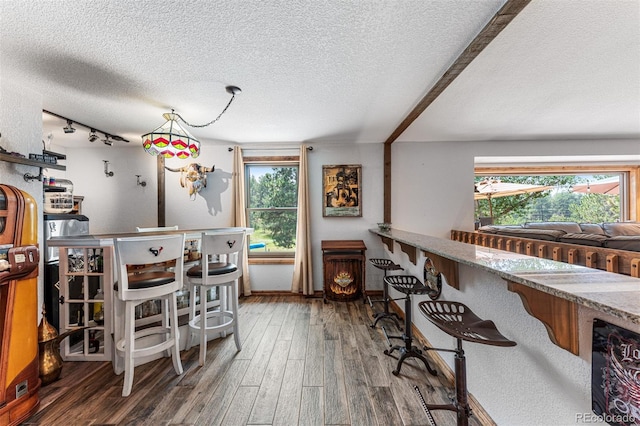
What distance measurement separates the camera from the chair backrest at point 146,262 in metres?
1.70

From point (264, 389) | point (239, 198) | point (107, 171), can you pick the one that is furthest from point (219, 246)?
point (107, 171)

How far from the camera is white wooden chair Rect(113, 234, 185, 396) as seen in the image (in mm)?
1715

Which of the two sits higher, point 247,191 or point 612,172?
point 612,172

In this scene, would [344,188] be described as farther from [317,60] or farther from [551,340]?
[551,340]

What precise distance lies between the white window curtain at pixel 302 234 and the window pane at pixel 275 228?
30 centimetres

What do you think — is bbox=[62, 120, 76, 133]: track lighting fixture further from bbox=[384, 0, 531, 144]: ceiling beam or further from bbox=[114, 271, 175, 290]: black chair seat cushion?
bbox=[384, 0, 531, 144]: ceiling beam

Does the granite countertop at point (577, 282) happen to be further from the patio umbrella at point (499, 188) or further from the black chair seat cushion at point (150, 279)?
the patio umbrella at point (499, 188)

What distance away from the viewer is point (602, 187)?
4.94 metres

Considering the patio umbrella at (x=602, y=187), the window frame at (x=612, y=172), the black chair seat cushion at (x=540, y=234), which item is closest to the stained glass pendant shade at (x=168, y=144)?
the black chair seat cushion at (x=540, y=234)

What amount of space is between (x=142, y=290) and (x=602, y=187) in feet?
25.1

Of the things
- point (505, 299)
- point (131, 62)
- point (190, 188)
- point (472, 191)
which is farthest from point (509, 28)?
point (190, 188)

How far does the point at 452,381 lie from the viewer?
6.07ft

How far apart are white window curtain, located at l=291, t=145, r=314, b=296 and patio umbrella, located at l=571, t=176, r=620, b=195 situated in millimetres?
5578

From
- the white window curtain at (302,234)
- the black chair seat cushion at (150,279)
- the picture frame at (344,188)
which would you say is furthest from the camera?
the picture frame at (344,188)
